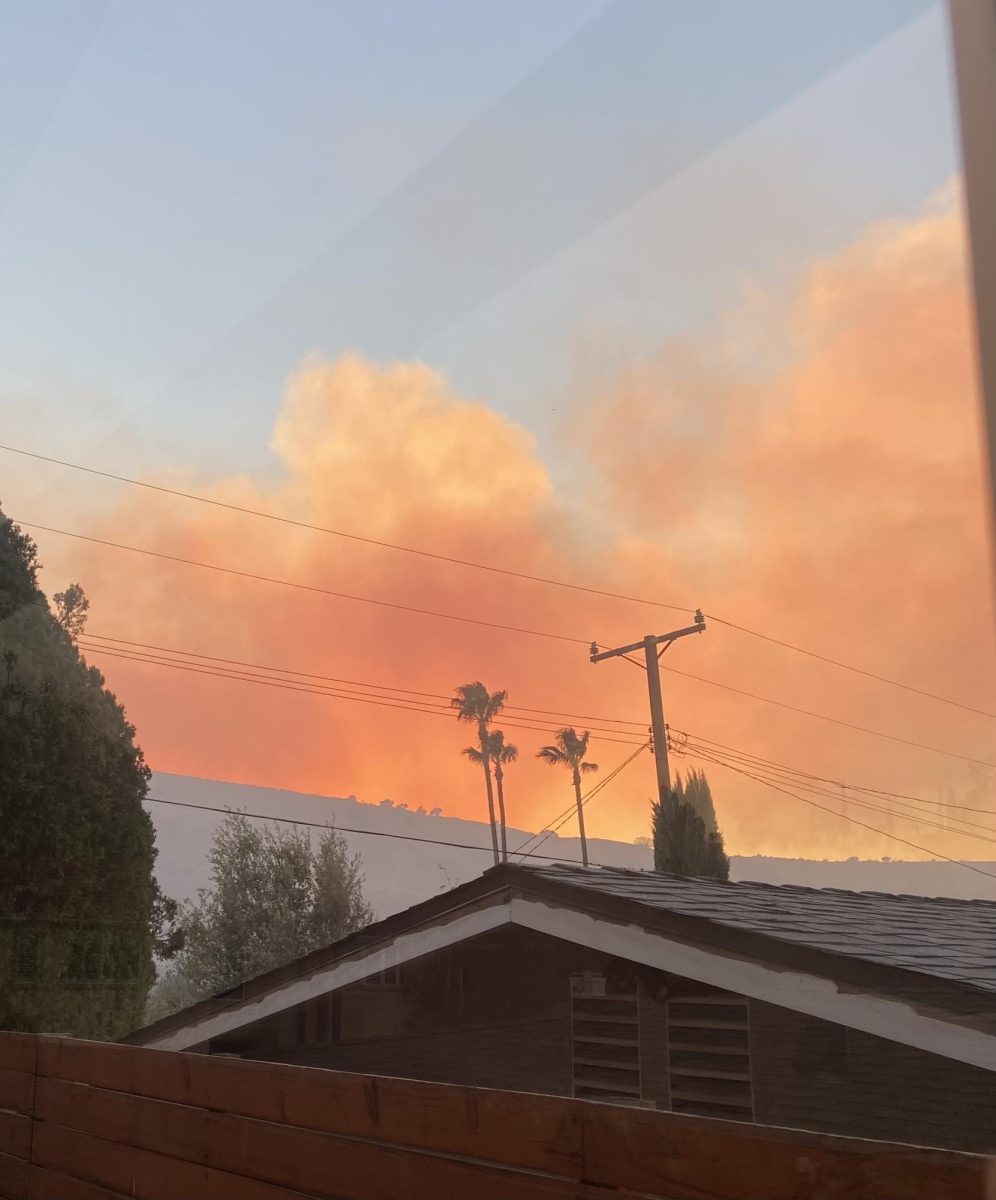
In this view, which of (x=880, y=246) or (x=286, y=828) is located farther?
(x=286, y=828)

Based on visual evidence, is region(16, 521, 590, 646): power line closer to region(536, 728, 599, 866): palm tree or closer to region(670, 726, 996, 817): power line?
region(536, 728, 599, 866): palm tree

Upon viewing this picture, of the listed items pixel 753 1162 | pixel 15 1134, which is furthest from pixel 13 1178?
pixel 753 1162

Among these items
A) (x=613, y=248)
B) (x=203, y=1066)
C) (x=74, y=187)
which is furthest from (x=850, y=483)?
(x=74, y=187)

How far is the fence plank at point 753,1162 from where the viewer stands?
986mm

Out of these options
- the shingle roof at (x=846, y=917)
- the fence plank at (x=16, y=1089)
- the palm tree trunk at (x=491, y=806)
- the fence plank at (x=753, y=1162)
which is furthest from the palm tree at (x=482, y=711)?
the fence plank at (x=16, y=1089)

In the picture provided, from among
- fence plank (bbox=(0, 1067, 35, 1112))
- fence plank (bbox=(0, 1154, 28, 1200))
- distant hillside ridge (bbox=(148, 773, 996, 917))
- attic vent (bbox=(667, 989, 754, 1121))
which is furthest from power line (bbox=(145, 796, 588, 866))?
fence plank (bbox=(0, 1154, 28, 1200))

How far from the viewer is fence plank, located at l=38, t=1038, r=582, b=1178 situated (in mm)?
1378

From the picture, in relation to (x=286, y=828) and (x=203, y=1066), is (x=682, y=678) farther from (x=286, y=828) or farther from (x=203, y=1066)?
(x=203, y=1066)

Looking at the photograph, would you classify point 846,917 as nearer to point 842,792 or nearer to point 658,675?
point 842,792

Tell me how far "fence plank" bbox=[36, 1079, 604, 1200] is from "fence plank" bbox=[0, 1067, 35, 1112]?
122 mm

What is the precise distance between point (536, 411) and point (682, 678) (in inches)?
21.3

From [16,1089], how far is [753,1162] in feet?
6.53

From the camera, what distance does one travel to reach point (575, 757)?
61.6 inches

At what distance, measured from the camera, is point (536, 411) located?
1.77 metres
